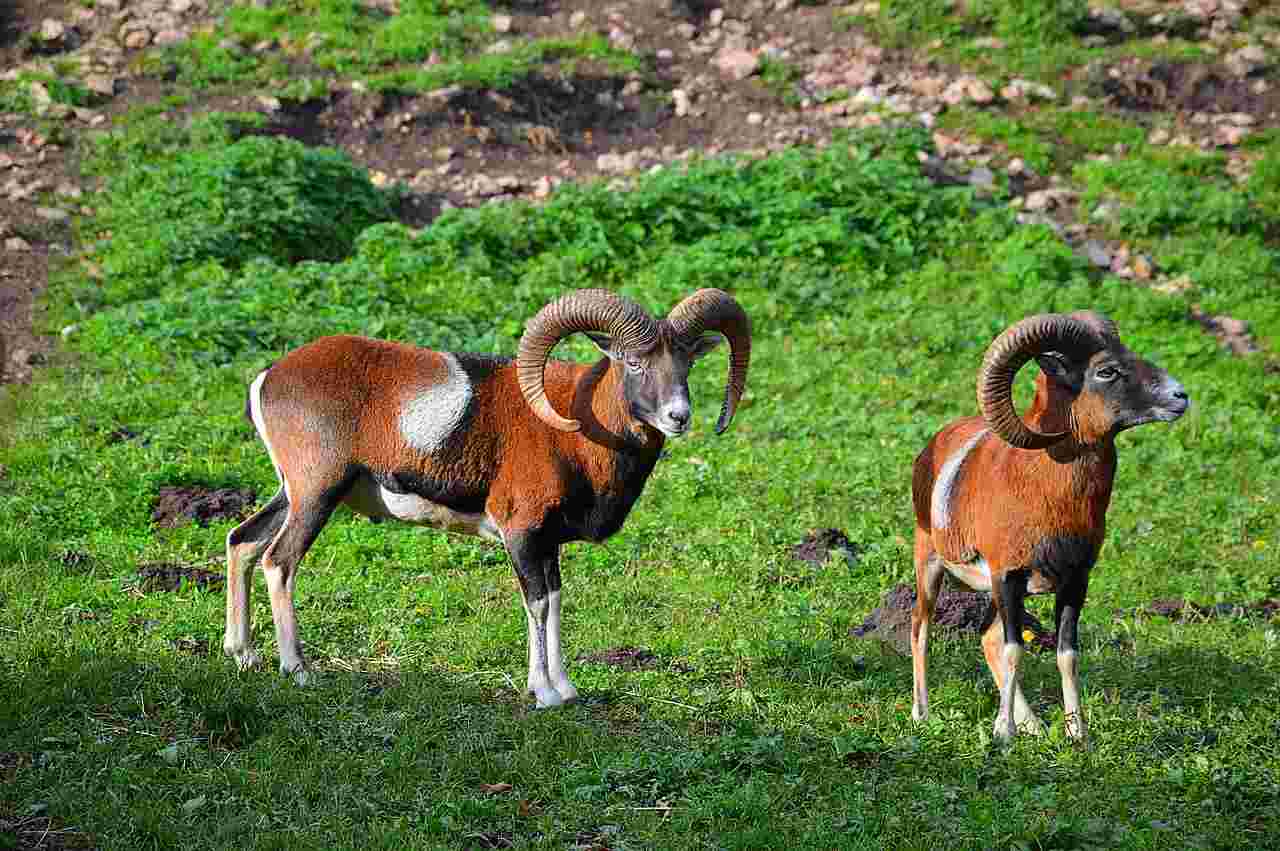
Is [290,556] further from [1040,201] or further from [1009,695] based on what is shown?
[1040,201]

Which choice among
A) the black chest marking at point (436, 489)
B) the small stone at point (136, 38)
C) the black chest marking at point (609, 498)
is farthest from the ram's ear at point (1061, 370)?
the small stone at point (136, 38)

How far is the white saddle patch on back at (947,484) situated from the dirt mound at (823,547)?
8.20 ft

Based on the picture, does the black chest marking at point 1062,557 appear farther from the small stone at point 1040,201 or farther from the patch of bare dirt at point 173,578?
the small stone at point 1040,201

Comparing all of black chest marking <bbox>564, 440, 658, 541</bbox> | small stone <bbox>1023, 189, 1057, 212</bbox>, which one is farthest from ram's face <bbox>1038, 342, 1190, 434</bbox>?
small stone <bbox>1023, 189, 1057, 212</bbox>

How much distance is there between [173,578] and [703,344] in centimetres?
400

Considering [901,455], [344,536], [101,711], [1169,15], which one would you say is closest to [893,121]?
[1169,15]

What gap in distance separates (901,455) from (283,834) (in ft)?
25.9

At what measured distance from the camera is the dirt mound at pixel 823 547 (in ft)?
37.2

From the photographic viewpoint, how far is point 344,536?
11.3 meters

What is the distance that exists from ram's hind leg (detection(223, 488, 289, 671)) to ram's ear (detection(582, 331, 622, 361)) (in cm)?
219

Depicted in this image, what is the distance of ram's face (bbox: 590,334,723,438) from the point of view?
27.9ft

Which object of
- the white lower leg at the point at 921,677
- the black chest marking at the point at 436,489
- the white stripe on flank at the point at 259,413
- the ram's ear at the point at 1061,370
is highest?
the ram's ear at the point at 1061,370

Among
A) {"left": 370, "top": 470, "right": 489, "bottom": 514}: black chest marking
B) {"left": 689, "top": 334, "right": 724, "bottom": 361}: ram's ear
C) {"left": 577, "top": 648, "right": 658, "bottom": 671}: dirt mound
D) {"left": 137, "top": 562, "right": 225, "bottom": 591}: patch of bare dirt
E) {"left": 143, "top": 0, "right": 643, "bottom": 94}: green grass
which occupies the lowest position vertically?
{"left": 143, "top": 0, "right": 643, "bottom": 94}: green grass

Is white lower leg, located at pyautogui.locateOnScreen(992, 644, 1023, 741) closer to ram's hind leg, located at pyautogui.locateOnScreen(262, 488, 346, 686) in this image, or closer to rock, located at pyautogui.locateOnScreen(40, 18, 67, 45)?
ram's hind leg, located at pyautogui.locateOnScreen(262, 488, 346, 686)
